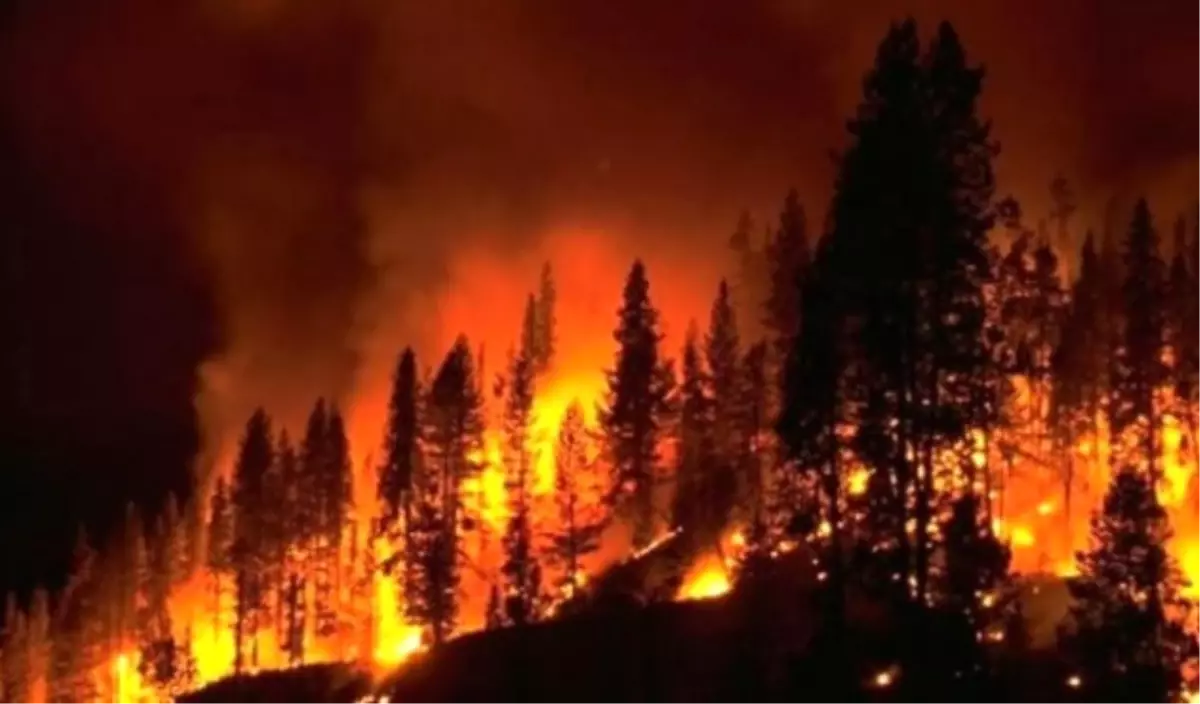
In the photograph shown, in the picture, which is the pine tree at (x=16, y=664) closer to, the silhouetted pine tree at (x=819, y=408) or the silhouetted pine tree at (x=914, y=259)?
the silhouetted pine tree at (x=819, y=408)

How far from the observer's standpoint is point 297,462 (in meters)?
118

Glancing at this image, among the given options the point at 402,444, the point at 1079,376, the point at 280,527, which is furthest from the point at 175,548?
the point at 1079,376

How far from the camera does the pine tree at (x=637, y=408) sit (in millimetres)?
85625

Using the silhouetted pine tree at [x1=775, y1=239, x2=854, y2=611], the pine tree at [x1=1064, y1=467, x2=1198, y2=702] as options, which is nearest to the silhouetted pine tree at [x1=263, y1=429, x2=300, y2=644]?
the silhouetted pine tree at [x1=775, y1=239, x2=854, y2=611]

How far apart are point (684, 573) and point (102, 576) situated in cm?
7886

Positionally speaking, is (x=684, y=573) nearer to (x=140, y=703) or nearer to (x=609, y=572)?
(x=609, y=572)

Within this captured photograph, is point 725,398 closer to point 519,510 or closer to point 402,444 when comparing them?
point 519,510

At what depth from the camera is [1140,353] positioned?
80375 mm

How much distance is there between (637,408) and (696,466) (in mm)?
8252

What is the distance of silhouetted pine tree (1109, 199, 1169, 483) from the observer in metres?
79.2

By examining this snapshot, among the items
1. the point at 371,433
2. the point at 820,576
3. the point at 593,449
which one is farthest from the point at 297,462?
the point at 820,576

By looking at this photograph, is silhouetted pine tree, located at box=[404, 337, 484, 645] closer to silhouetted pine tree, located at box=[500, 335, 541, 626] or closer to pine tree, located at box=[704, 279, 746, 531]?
silhouetted pine tree, located at box=[500, 335, 541, 626]

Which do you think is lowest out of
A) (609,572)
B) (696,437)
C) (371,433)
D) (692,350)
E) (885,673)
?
(885,673)

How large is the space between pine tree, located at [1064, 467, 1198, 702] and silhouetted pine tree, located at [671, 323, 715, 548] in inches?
1289
